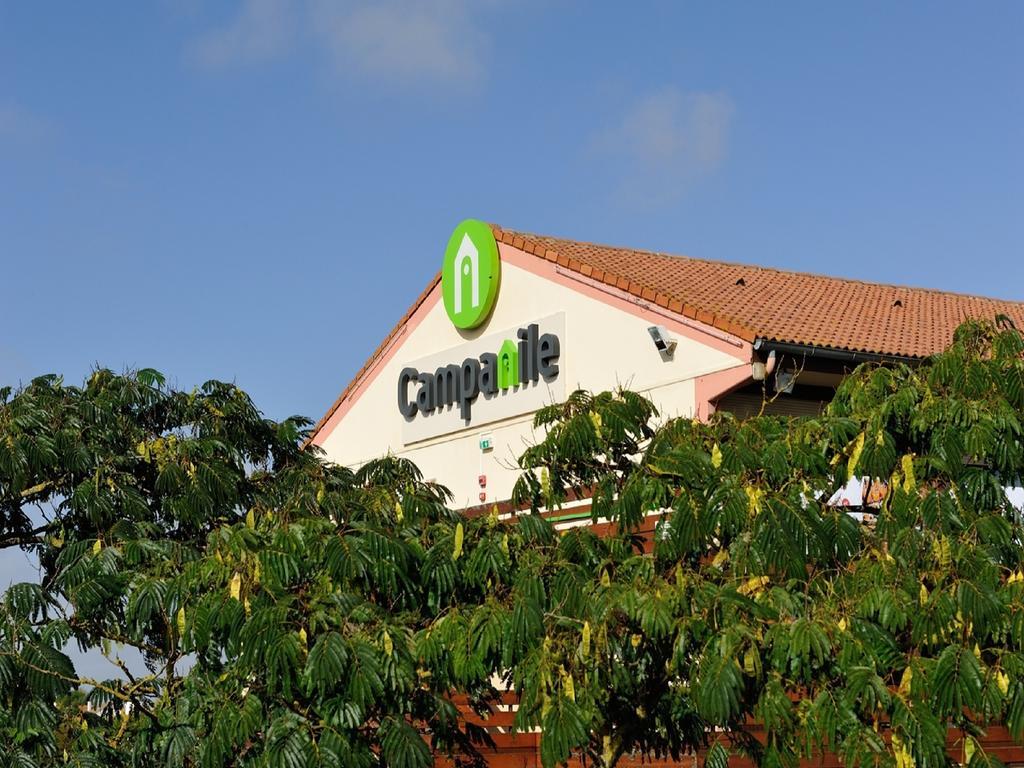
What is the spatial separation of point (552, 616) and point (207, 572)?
2148 mm

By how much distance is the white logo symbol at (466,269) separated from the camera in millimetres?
22469

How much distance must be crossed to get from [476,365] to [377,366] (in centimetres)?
319

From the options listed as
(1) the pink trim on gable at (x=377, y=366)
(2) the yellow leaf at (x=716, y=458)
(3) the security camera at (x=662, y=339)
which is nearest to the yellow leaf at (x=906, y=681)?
(2) the yellow leaf at (x=716, y=458)

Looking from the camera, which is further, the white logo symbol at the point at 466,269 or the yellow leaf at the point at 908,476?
the white logo symbol at the point at 466,269

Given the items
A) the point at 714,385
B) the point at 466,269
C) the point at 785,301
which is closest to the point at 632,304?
the point at 714,385

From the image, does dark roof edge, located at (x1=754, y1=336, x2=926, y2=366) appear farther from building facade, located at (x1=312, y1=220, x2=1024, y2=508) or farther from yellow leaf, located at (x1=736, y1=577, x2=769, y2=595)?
yellow leaf, located at (x1=736, y1=577, x2=769, y2=595)

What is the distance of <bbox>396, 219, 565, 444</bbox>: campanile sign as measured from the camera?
2100cm

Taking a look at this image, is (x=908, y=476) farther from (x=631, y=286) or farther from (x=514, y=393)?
(x=514, y=393)

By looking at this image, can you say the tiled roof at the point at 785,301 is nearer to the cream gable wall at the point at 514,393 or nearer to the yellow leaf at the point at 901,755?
the cream gable wall at the point at 514,393

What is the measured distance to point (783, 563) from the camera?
8430 mm

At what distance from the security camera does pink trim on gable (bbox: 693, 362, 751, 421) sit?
694mm

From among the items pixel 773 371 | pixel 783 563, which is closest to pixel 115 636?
pixel 783 563

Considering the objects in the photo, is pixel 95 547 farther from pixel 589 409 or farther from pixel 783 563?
pixel 783 563

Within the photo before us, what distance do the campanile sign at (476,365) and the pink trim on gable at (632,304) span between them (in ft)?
1.56
